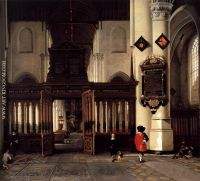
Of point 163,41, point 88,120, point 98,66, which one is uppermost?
point 163,41

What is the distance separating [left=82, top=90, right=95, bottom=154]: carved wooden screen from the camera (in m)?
18.8

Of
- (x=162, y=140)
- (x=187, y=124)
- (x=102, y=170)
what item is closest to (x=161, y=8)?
(x=162, y=140)

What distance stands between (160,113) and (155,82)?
122 centimetres

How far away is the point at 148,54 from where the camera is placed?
19.3 meters

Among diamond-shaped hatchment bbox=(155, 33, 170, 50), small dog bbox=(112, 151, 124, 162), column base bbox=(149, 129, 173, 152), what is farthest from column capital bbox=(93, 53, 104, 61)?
small dog bbox=(112, 151, 124, 162)

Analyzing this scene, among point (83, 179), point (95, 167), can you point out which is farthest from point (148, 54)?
point (83, 179)

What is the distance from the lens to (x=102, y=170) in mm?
12922

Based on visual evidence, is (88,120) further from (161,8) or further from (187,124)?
(187,124)

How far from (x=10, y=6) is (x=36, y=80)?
4.36 meters

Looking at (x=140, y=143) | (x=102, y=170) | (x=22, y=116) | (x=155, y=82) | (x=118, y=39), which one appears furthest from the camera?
(x=118, y=39)

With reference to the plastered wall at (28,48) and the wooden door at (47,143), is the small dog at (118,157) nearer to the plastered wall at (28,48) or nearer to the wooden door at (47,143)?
the wooden door at (47,143)

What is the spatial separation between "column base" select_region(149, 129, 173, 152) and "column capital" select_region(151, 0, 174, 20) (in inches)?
174

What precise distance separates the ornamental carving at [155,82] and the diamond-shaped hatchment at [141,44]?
562 millimetres

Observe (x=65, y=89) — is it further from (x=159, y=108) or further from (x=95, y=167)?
(x=95, y=167)
